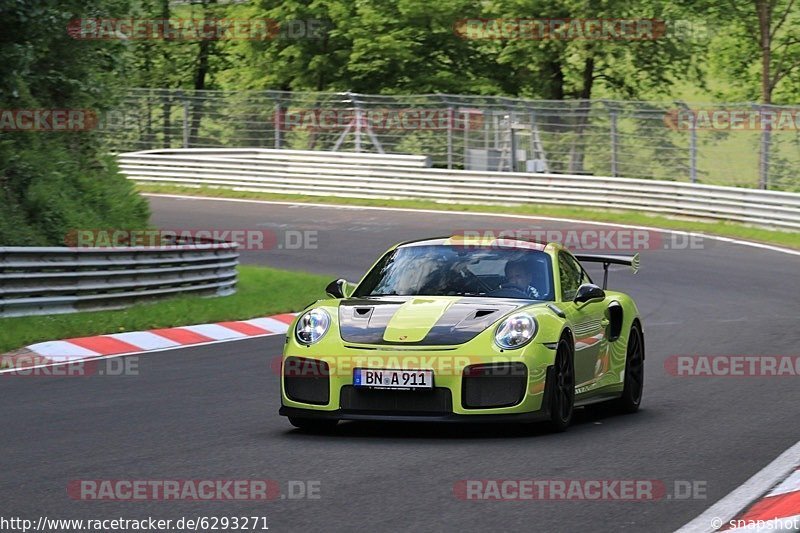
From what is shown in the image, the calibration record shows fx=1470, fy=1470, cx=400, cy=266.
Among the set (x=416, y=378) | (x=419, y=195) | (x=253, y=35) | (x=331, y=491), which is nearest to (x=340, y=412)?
(x=416, y=378)

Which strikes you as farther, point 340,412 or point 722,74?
point 722,74

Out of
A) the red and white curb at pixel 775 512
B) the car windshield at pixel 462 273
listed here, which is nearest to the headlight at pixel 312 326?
the car windshield at pixel 462 273

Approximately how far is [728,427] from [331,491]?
11.3 feet

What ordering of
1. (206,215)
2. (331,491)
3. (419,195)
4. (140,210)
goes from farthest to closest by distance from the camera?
1. (419,195)
2. (206,215)
3. (140,210)
4. (331,491)

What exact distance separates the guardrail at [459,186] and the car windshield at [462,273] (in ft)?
57.3

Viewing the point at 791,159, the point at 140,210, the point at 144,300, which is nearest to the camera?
the point at 144,300

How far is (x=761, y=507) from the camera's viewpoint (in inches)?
255

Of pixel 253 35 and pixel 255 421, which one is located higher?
pixel 253 35

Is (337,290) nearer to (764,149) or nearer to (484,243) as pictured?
(484,243)

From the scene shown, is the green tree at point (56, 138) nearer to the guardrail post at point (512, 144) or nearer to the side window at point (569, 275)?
the side window at point (569, 275)

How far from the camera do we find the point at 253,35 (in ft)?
143

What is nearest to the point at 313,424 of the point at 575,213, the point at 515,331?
the point at 515,331

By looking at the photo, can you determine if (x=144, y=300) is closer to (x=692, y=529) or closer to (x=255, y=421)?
(x=255, y=421)

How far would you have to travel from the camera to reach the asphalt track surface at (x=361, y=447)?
627 cm
